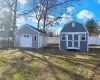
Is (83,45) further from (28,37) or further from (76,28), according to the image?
(28,37)

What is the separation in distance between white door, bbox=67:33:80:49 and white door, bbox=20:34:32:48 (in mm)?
5250

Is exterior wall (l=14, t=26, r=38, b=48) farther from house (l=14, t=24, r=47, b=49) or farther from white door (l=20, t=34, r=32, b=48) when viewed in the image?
white door (l=20, t=34, r=32, b=48)

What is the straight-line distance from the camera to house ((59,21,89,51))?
71.2 feet

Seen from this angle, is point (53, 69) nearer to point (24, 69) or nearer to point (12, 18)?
point (24, 69)

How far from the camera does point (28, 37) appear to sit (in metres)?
24.3

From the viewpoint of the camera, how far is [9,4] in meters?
29.9

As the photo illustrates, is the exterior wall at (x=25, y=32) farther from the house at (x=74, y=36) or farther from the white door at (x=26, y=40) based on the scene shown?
the house at (x=74, y=36)

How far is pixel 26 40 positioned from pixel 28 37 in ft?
1.57

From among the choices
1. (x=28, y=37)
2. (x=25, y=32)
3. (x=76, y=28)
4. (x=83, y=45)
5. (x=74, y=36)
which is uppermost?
(x=76, y=28)

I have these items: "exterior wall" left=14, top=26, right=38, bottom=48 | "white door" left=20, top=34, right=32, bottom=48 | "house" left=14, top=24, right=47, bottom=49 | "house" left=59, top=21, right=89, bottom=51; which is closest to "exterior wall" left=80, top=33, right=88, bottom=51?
"house" left=59, top=21, right=89, bottom=51

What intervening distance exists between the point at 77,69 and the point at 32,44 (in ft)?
48.5

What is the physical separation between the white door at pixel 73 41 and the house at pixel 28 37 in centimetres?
424

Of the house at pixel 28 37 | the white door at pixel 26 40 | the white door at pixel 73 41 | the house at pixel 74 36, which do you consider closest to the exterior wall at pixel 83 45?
the house at pixel 74 36

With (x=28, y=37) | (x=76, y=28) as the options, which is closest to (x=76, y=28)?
(x=76, y=28)
